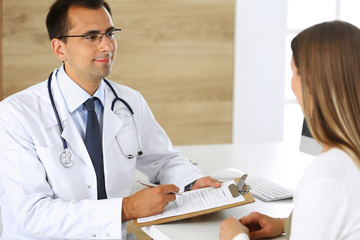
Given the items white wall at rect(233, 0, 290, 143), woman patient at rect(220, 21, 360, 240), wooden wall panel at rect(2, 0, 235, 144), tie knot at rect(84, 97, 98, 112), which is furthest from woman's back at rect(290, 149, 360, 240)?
white wall at rect(233, 0, 290, 143)

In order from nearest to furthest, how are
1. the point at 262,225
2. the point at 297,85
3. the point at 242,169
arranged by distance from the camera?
the point at 297,85
the point at 262,225
the point at 242,169

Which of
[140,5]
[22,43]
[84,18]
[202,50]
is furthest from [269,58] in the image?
[84,18]

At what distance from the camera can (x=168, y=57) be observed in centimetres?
397

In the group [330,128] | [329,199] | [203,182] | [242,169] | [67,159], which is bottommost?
[242,169]

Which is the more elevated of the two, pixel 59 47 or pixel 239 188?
pixel 59 47

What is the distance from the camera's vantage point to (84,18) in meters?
1.84

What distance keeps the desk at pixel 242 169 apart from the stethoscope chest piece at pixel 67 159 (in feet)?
1.20

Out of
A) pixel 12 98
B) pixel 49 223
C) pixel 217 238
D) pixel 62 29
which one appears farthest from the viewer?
pixel 62 29

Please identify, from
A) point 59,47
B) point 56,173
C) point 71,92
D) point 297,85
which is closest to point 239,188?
point 297,85

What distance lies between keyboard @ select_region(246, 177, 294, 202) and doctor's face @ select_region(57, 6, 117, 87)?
0.71 metres

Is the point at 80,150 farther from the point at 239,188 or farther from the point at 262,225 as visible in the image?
the point at 262,225

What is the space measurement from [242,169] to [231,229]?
2.85 feet

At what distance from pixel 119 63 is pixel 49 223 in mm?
2436

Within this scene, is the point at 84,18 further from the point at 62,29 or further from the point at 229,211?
the point at 229,211
